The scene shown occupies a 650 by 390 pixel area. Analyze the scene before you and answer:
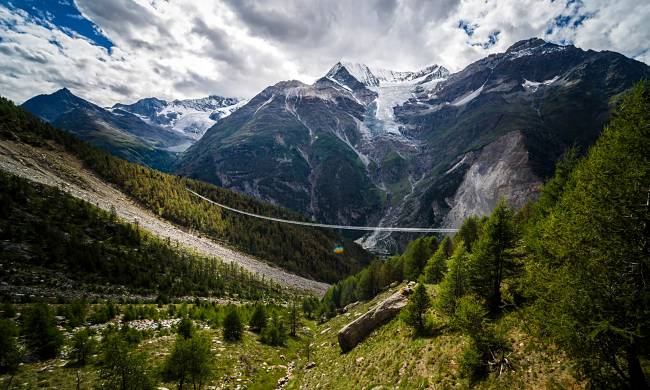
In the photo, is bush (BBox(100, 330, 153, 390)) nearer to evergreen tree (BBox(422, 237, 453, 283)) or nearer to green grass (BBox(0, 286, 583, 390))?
green grass (BBox(0, 286, 583, 390))

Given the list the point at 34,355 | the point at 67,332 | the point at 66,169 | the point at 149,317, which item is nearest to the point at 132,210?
the point at 66,169

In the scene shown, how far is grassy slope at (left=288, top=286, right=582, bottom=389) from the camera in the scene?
14.6 m

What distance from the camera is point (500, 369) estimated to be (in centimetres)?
1561

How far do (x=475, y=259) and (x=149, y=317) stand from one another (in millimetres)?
41775

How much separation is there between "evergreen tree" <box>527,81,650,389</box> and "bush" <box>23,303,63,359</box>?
34385 mm

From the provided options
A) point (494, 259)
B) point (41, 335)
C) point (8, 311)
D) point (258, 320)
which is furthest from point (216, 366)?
point (494, 259)

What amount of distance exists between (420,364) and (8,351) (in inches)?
1125

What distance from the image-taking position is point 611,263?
1067 cm

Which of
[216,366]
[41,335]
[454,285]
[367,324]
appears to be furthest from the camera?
[367,324]

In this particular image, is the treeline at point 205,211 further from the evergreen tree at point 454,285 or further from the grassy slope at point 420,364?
the evergreen tree at point 454,285

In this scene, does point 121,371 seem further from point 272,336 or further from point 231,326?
point 272,336

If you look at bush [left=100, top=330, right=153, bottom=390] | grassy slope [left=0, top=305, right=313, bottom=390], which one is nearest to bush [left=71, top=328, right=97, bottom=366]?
grassy slope [left=0, top=305, right=313, bottom=390]

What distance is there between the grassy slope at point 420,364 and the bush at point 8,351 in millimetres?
21885

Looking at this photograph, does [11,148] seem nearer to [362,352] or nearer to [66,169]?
[66,169]
